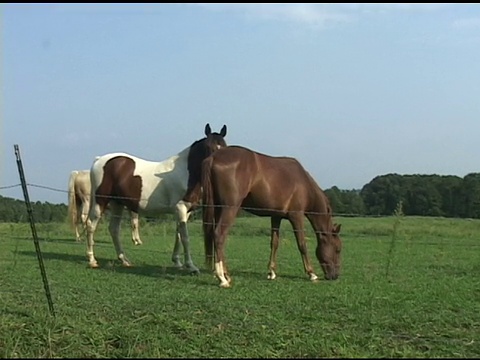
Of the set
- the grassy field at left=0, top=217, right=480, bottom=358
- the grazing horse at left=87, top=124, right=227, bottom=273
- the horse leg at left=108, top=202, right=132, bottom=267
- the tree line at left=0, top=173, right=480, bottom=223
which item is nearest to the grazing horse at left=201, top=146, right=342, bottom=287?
the grassy field at left=0, top=217, right=480, bottom=358

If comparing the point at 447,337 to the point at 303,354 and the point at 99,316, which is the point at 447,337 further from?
the point at 99,316

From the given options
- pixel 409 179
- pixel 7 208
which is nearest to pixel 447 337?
pixel 7 208

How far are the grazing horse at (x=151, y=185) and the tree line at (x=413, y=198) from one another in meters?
4.13

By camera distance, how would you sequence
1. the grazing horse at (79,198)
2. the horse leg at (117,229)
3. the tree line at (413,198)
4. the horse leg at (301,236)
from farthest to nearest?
the tree line at (413,198)
the grazing horse at (79,198)
the horse leg at (117,229)
the horse leg at (301,236)

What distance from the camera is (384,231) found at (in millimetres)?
18047

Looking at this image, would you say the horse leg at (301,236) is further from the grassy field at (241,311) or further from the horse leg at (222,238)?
the horse leg at (222,238)

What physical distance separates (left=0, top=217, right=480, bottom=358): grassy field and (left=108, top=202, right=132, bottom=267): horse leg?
0.28 meters

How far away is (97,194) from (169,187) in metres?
1.29

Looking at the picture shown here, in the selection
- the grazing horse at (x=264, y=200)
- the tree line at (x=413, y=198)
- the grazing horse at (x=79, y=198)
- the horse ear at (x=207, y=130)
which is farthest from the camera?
the tree line at (x=413, y=198)

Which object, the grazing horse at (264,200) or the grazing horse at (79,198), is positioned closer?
the grazing horse at (264,200)

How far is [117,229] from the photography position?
10766 millimetres

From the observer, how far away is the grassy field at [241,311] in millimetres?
4703

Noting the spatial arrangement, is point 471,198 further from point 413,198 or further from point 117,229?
point 117,229

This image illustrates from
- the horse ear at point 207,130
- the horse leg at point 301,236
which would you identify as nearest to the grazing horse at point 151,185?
the horse ear at point 207,130
